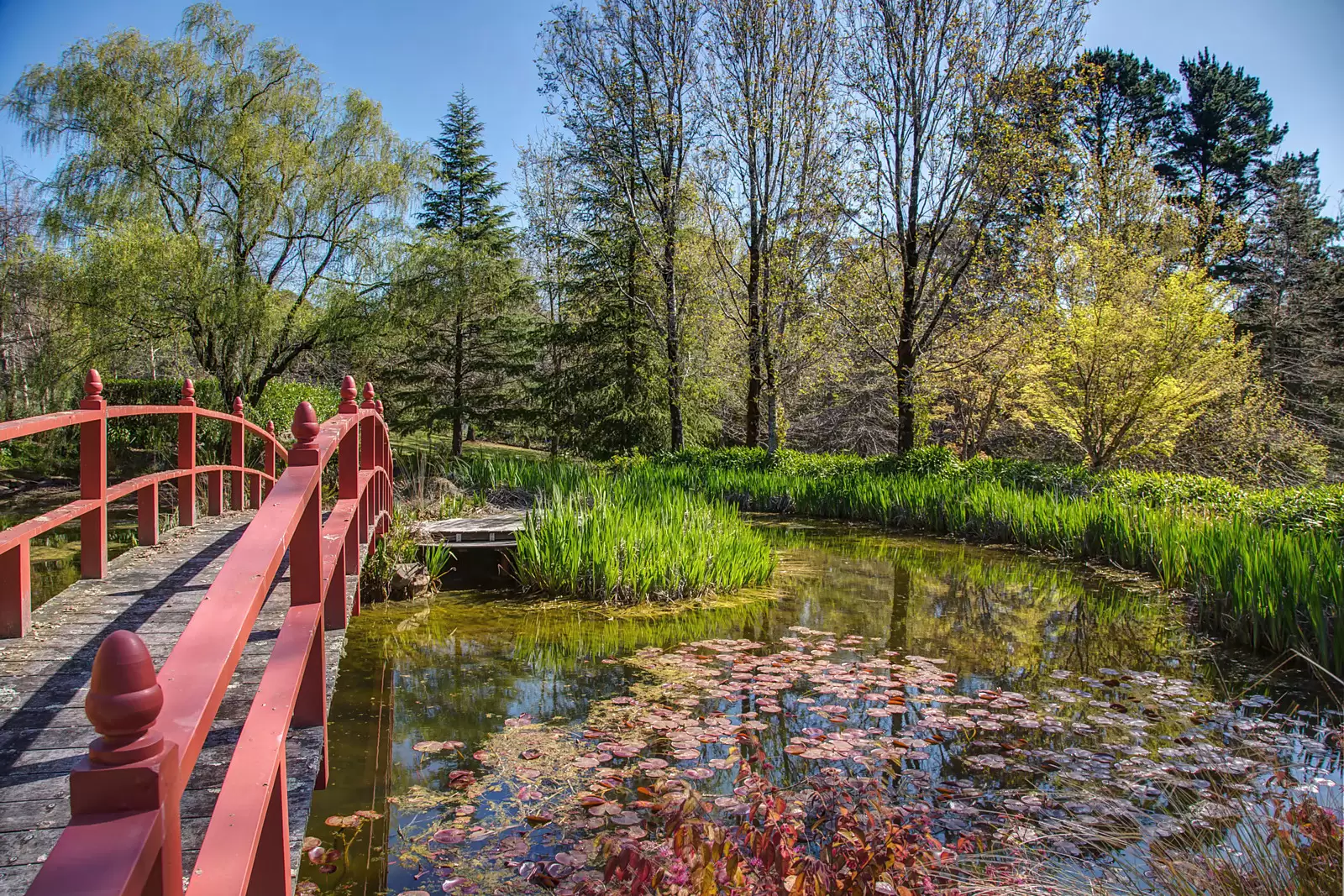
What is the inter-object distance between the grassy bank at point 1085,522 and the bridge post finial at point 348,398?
319 centimetres

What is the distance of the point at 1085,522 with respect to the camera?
949 cm

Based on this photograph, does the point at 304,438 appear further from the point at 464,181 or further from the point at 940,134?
the point at 464,181

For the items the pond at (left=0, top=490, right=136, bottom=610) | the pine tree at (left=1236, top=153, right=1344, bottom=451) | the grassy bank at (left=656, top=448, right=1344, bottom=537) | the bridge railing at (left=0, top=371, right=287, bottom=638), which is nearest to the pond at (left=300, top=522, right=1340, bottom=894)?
the bridge railing at (left=0, top=371, right=287, bottom=638)

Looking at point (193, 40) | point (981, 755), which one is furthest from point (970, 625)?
point (193, 40)

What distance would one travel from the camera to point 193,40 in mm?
16703

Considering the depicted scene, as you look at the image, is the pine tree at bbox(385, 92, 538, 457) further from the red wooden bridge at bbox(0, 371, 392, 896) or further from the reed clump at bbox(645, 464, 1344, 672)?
the red wooden bridge at bbox(0, 371, 392, 896)

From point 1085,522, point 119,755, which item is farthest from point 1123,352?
point 119,755

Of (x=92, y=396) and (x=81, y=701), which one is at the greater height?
(x=92, y=396)

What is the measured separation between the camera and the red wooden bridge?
3.07 ft

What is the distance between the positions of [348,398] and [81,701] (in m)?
2.25

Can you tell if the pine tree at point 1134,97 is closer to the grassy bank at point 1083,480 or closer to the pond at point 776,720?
the grassy bank at point 1083,480

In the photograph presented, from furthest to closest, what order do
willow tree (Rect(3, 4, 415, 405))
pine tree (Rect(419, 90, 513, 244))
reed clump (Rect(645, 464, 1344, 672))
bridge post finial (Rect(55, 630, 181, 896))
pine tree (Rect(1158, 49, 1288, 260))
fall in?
pine tree (Rect(1158, 49, 1288, 260))
pine tree (Rect(419, 90, 513, 244))
willow tree (Rect(3, 4, 415, 405))
reed clump (Rect(645, 464, 1344, 672))
bridge post finial (Rect(55, 630, 181, 896))

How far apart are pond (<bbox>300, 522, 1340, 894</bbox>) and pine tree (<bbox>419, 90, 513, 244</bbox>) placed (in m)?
17.2

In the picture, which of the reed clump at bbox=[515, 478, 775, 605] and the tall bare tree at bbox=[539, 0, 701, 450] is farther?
the tall bare tree at bbox=[539, 0, 701, 450]
